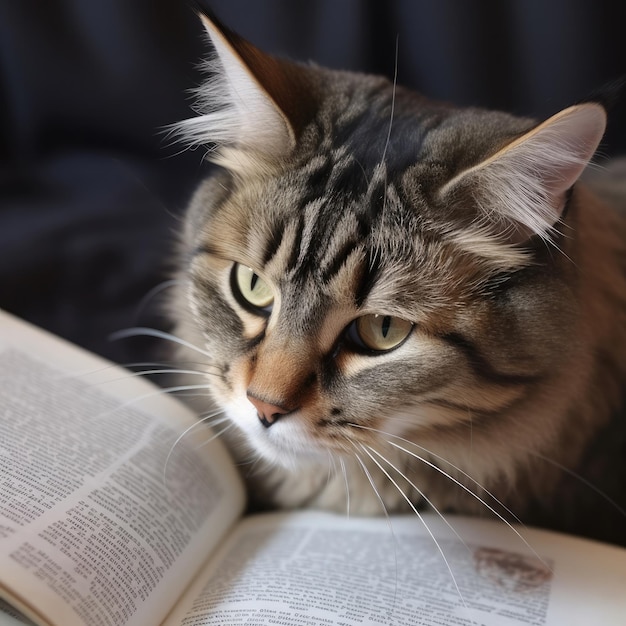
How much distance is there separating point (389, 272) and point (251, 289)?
9.8 inches

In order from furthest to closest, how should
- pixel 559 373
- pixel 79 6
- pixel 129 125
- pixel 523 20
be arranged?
Result: pixel 129 125 < pixel 79 6 < pixel 523 20 < pixel 559 373

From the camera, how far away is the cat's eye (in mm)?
1113

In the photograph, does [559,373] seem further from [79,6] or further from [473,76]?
[79,6]

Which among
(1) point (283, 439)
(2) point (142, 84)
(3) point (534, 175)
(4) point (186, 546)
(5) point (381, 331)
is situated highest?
(2) point (142, 84)

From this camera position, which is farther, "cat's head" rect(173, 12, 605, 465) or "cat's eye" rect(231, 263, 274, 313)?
"cat's eye" rect(231, 263, 274, 313)

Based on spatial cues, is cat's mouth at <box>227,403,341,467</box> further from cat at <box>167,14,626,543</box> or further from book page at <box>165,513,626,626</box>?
book page at <box>165,513,626,626</box>

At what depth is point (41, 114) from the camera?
2027mm

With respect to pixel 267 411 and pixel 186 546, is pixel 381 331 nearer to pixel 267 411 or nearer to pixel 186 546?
pixel 267 411

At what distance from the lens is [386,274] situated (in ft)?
3.25

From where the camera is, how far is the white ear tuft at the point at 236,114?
3.30 feet

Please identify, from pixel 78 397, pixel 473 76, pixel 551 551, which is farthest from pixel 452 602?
pixel 473 76

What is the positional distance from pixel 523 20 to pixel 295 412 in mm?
1242

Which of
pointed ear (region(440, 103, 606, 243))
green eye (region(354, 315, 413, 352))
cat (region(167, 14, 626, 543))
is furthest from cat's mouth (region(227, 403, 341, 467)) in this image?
pointed ear (region(440, 103, 606, 243))

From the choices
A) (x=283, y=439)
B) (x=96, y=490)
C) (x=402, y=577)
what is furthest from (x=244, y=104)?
(x=402, y=577)
